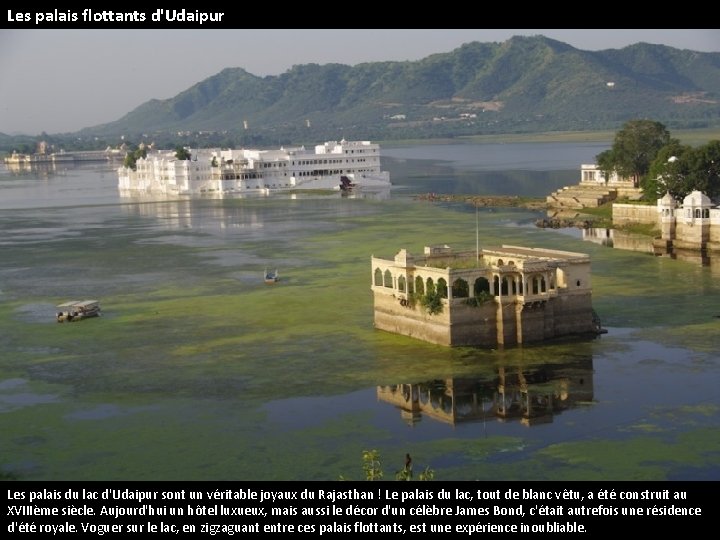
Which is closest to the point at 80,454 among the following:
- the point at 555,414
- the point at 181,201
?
the point at 555,414

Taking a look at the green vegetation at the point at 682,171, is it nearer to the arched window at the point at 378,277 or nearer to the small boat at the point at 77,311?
the arched window at the point at 378,277

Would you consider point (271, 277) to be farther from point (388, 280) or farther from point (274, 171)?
point (274, 171)

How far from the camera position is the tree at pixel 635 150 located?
7606 cm

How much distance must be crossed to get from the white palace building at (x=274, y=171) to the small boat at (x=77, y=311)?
229 feet

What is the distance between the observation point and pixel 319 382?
3028 cm

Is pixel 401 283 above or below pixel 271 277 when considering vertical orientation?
above

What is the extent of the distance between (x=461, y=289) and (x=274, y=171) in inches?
3268

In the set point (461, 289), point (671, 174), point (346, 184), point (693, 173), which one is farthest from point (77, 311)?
point (346, 184)

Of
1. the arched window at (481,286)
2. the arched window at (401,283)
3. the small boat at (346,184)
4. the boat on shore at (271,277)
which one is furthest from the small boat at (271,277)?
the small boat at (346,184)

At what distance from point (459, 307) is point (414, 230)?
3266 cm

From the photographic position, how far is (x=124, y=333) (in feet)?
122
